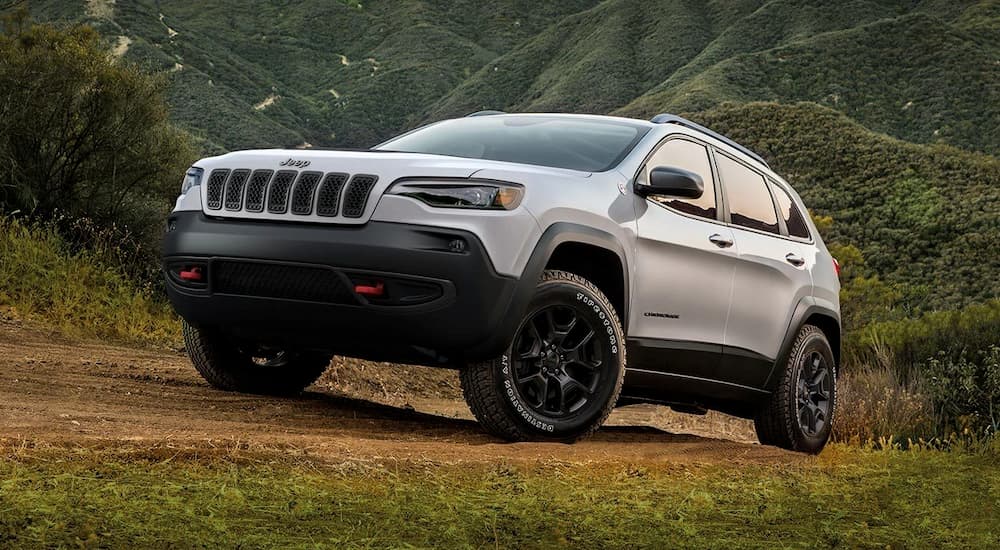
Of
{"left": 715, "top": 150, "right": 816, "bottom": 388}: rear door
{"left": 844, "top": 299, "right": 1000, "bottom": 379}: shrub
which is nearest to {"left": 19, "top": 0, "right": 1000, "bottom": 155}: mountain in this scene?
{"left": 844, "top": 299, "right": 1000, "bottom": 379}: shrub

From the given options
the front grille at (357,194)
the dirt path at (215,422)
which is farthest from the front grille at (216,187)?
the dirt path at (215,422)

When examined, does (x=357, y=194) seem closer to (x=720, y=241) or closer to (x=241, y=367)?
(x=241, y=367)

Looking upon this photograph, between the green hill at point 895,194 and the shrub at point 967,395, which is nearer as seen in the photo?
the shrub at point 967,395

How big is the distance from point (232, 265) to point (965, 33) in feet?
339

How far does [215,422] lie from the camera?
6.21 metres

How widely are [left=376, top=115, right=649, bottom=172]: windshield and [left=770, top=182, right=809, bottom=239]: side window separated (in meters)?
1.55

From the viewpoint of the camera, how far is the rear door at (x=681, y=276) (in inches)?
251

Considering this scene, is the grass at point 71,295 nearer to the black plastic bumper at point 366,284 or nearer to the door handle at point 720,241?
the black plastic bumper at point 366,284

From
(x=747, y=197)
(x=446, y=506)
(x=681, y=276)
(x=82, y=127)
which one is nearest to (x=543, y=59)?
(x=82, y=127)

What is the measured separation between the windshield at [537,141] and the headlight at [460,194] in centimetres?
87

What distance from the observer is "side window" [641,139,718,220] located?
6.68 metres

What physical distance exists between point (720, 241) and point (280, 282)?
2.62 m

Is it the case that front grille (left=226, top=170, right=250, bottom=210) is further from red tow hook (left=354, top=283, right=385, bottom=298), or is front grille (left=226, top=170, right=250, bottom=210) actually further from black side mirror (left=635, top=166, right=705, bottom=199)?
black side mirror (left=635, top=166, right=705, bottom=199)

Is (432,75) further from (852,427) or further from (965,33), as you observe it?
(852,427)
